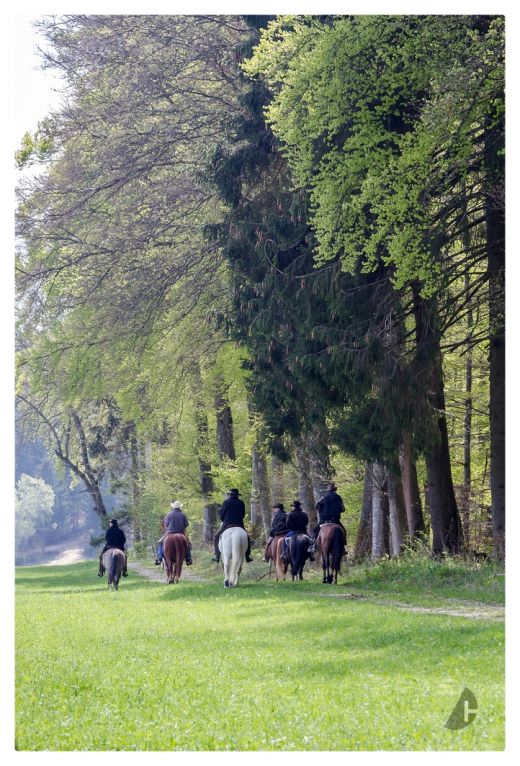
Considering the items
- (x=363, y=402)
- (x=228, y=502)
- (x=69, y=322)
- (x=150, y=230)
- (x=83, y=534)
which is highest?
(x=150, y=230)

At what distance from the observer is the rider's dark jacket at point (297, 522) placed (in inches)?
959

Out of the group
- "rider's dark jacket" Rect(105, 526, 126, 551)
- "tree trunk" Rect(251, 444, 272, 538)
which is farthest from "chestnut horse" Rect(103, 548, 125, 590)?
"tree trunk" Rect(251, 444, 272, 538)

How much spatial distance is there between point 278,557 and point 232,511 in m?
2.94

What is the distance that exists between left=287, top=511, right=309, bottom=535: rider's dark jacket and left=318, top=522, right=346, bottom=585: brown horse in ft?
6.49

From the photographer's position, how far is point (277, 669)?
11.4 metres

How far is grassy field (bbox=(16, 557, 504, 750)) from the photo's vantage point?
9.13 metres

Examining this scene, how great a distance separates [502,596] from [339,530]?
5.70 meters

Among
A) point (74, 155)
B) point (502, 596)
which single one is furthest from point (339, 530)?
point (74, 155)

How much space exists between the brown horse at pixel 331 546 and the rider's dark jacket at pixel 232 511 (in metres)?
1.63

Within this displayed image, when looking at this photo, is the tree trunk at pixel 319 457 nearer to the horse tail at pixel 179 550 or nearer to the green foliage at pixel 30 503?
the horse tail at pixel 179 550

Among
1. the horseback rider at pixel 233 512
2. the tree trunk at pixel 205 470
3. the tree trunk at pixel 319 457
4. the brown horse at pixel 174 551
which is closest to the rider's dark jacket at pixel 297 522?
the tree trunk at pixel 319 457

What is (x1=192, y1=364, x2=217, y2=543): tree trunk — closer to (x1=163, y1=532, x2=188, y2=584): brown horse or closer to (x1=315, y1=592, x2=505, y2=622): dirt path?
(x1=163, y1=532, x2=188, y2=584): brown horse

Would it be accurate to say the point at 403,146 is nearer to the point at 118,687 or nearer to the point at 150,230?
the point at 118,687

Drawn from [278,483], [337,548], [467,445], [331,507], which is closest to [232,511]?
[331,507]
